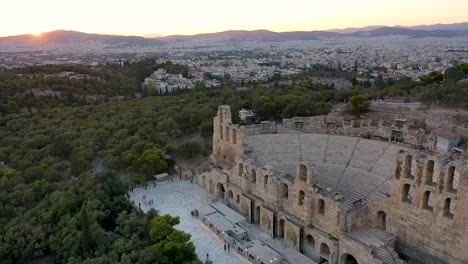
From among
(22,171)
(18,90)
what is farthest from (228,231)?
(18,90)

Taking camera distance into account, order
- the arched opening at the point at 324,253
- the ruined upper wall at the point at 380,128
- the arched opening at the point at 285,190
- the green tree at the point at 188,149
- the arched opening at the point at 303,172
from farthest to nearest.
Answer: the green tree at the point at 188,149
the ruined upper wall at the point at 380,128
the arched opening at the point at 285,190
the arched opening at the point at 303,172
the arched opening at the point at 324,253

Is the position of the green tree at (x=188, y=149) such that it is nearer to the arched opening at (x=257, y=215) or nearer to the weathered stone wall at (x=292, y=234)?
the arched opening at (x=257, y=215)

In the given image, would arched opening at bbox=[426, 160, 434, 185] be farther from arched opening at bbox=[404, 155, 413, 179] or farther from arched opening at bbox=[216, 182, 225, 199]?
arched opening at bbox=[216, 182, 225, 199]

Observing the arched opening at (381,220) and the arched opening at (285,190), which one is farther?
the arched opening at (285,190)

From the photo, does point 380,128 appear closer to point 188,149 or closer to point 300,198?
point 300,198

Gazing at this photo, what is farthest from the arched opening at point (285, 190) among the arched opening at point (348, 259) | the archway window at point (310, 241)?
the arched opening at point (348, 259)

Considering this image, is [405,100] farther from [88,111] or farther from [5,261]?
[5,261]

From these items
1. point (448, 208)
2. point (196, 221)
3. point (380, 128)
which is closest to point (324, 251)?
point (448, 208)

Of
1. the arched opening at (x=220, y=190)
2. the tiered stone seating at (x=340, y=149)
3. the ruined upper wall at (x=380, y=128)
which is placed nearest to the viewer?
the tiered stone seating at (x=340, y=149)

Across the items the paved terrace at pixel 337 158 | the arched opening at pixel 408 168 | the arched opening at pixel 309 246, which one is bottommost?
the arched opening at pixel 309 246
